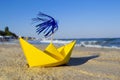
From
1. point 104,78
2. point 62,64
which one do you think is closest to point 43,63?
point 62,64

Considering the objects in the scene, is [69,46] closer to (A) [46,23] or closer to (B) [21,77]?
(A) [46,23]

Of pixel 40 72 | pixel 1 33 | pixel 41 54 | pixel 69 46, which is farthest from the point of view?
pixel 1 33

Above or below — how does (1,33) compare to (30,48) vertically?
below

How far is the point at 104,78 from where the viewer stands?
22.2 feet

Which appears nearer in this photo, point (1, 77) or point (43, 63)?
point (1, 77)

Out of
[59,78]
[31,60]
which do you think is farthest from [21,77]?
[31,60]

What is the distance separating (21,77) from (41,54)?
176 cm

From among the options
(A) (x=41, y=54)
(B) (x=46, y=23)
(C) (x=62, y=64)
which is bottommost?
(C) (x=62, y=64)

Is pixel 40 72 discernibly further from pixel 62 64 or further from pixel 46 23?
pixel 46 23

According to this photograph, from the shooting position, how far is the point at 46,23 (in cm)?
919

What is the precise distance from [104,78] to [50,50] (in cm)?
294

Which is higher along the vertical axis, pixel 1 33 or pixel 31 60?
pixel 31 60

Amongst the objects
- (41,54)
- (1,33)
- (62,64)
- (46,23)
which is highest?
(46,23)

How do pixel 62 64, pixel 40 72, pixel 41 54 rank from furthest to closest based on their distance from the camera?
pixel 62 64 → pixel 41 54 → pixel 40 72
